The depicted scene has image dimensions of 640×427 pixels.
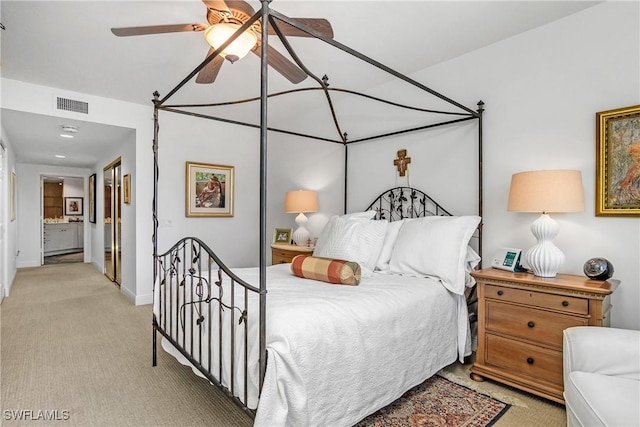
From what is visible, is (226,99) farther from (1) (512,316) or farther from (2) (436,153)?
(1) (512,316)

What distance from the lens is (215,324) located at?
1.91 m

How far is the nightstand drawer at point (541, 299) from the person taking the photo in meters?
1.99

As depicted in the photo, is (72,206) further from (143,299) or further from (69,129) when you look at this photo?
(143,299)

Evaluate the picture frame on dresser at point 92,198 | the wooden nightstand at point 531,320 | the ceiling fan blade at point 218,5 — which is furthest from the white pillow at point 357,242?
the picture frame on dresser at point 92,198

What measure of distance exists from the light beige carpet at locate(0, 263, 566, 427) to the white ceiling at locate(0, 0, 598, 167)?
232 centimetres

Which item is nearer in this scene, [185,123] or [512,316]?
[512,316]

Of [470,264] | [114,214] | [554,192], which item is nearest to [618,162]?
[554,192]

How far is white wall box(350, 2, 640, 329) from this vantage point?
2.20 m

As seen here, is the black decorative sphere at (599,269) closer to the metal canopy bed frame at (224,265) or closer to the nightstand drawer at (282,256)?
the metal canopy bed frame at (224,265)

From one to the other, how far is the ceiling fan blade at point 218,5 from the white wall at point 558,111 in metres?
2.07

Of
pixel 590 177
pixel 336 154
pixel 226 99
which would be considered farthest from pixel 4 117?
pixel 590 177

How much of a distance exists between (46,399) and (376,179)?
3154mm

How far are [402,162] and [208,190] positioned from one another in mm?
2714

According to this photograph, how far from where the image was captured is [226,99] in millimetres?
4195
